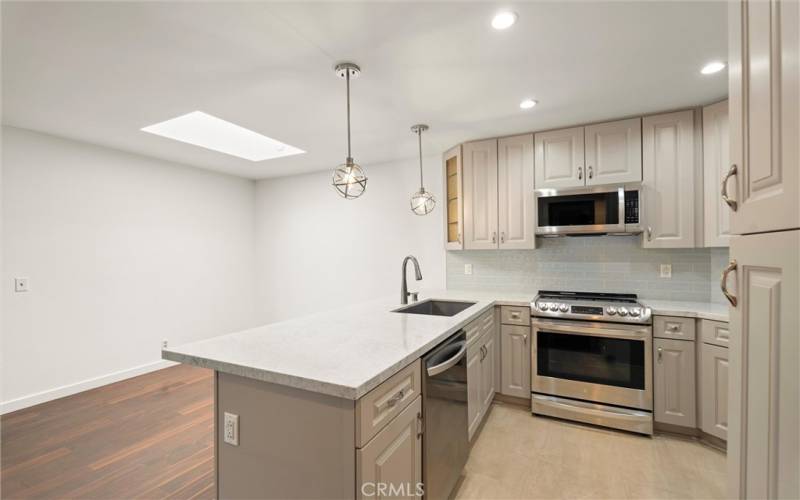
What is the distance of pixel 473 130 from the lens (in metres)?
3.14

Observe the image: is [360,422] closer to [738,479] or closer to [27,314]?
[738,479]

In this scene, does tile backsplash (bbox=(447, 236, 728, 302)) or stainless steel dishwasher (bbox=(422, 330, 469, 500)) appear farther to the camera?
tile backsplash (bbox=(447, 236, 728, 302))

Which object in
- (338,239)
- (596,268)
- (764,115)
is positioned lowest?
(596,268)

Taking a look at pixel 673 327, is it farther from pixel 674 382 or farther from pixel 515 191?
pixel 515 191

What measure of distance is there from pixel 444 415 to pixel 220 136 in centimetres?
360

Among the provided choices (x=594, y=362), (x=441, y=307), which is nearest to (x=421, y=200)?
(x=441, y=307)

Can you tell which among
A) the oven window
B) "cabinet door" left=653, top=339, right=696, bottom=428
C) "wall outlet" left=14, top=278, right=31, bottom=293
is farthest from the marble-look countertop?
"wall outlet" left=14, top=278, right=31, bottom=293

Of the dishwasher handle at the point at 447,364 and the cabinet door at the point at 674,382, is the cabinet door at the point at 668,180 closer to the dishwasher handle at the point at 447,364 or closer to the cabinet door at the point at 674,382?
the cabinet door at the point at 674,382

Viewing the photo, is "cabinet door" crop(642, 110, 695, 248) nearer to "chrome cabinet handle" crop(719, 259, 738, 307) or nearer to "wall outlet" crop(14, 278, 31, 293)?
"chrome cabinet handle" crop(719, 259, 738, 307)

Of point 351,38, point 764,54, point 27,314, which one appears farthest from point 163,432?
point 764,54

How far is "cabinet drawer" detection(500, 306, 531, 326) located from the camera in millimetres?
2928

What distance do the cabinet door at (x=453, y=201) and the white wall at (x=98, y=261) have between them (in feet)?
10.2

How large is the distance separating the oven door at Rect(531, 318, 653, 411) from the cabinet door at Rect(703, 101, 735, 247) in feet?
2.86

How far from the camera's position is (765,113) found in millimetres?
766
